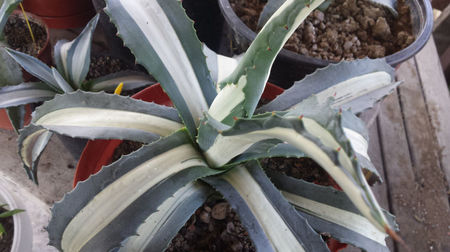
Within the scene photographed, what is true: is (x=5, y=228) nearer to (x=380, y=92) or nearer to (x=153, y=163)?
(x=153, y=163)

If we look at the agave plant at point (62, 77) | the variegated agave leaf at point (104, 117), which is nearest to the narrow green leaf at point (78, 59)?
the agave plant at point (62, 77)

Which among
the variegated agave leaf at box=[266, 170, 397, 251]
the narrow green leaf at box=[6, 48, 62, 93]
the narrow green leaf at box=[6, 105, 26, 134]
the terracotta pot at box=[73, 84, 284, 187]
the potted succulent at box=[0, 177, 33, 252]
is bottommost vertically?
the variegated agave leaf at box=[266, 170, 397, 251]

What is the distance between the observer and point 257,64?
0.43 m

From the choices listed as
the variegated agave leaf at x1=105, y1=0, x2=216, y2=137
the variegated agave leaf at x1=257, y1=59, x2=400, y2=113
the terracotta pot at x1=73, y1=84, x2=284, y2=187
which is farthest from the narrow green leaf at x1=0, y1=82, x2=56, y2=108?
the variegated agave leaf at x1=257, y1=59, x2=400, y2=113

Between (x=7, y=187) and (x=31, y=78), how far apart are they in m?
0.34

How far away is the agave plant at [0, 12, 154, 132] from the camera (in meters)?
0.75

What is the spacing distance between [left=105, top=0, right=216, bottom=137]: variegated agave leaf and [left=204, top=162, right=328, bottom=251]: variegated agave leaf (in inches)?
3.4

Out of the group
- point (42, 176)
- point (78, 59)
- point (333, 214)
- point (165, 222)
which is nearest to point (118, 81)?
point (78, 59)

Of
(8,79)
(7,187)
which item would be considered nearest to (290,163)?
(7,187)

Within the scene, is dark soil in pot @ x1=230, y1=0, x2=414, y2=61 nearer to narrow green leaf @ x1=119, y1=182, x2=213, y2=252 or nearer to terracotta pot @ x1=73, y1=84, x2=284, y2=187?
terracotta pot @ x1=73, y1=84, x2=284, y2=187

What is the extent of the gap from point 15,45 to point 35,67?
11.4 inches

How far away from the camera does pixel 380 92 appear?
21.3 inches

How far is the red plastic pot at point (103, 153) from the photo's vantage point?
1.93 feet

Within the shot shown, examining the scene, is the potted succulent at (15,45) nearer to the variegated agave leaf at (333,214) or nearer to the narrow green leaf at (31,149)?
the narrow green leaf at (31,149)
